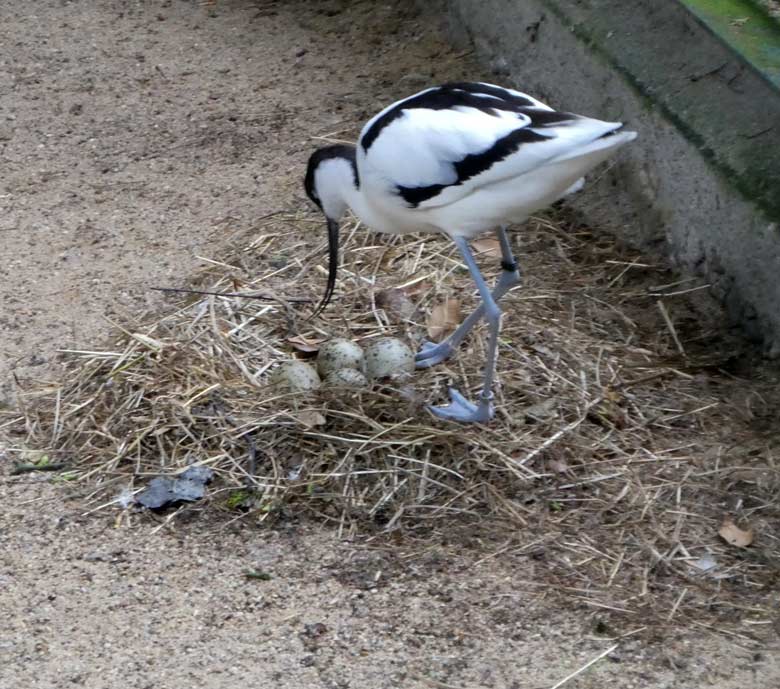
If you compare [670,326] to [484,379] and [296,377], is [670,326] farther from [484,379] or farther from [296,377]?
[296,377]

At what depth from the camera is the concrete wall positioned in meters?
3.62

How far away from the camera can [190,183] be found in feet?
15.3

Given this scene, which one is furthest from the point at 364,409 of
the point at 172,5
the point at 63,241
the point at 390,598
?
the point at 172,5

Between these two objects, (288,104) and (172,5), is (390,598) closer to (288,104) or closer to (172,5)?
(288,104)

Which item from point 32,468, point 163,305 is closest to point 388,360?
point 163,305

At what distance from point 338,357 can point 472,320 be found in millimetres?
475

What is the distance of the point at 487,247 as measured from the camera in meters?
4.24

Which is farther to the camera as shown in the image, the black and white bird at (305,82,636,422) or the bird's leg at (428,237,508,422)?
the bird's leg at (428,237,508,422)

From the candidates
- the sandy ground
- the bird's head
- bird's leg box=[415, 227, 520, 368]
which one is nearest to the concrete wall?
bird's leg box=[415, 227, 520, 368]

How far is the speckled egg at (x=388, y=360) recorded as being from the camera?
3.45 m

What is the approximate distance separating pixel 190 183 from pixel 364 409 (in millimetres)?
1735

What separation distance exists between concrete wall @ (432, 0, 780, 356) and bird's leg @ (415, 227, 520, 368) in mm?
708

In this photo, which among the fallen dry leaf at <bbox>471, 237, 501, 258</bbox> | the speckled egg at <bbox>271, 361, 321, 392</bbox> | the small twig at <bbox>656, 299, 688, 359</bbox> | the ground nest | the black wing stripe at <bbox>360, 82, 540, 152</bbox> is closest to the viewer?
the ground nest

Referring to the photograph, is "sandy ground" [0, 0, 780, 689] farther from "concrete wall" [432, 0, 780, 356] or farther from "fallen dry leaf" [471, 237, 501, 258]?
"concrete wall" [432, 0, 780, 356]
